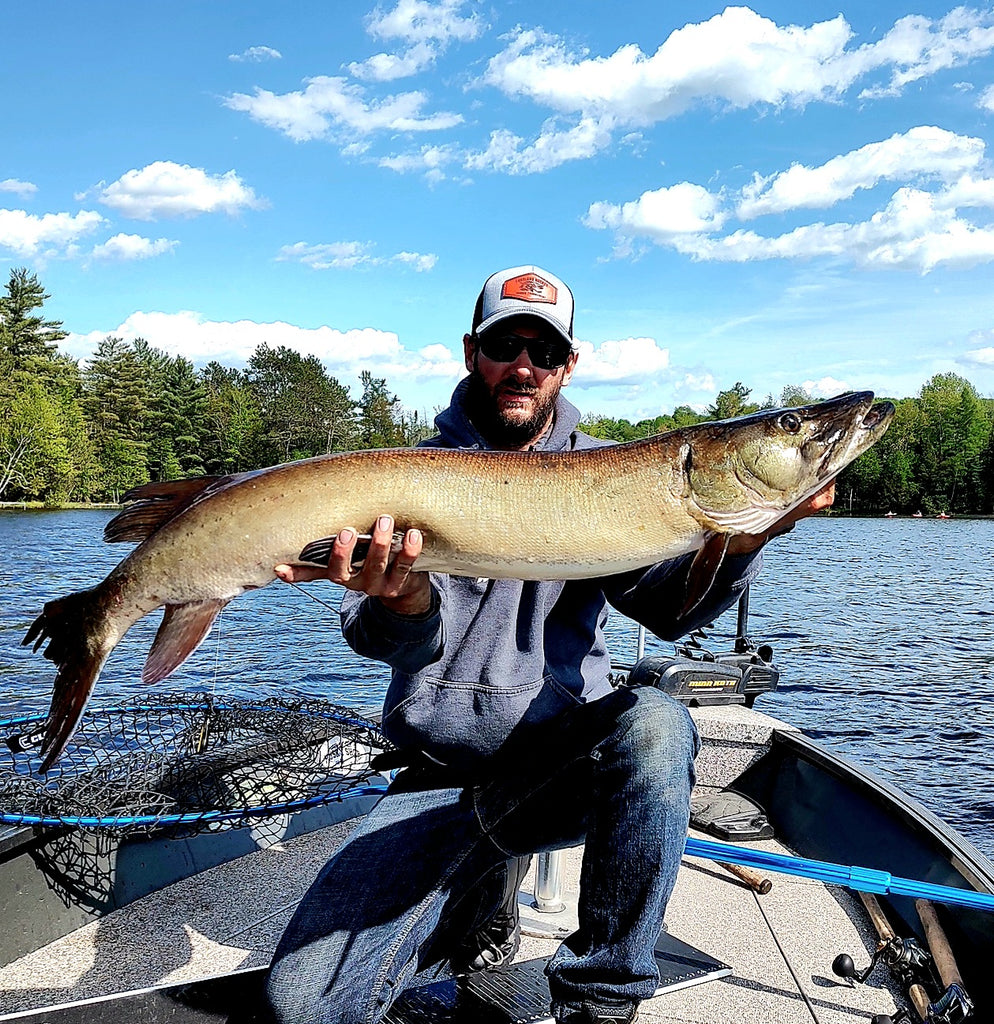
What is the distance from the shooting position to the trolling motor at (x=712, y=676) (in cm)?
529

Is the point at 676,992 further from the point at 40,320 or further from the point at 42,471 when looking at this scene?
the point at 40,320

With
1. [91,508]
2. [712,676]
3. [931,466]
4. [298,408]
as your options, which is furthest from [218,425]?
[712,676]

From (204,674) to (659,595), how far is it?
1134 centimetres

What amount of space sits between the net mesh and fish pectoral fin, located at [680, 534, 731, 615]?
1.81 m

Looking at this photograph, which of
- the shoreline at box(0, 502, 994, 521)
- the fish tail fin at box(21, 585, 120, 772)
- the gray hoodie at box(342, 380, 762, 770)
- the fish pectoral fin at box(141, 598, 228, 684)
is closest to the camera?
the fish tail fin at box(21, 585, 120, 772)

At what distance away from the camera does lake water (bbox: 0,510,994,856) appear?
11.2 metres

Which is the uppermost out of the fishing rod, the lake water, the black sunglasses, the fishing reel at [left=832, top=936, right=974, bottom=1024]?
the black sunglasses

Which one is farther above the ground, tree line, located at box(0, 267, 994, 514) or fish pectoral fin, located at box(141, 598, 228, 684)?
tree line, located at box(0, 267, 994, 514)

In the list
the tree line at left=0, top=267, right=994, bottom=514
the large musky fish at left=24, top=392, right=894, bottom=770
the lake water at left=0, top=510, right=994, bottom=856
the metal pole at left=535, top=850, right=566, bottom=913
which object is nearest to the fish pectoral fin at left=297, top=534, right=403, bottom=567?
the large musky fish at left=24, top=392, right=894, bottom=770

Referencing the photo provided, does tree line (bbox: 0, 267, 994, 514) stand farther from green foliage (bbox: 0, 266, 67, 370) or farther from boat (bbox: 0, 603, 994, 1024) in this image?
boat (bbox: 0, 603, 994, 1024)

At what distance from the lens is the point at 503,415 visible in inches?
140

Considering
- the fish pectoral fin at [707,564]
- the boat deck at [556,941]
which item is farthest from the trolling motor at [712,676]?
the fish pectoral fin at [707,564]

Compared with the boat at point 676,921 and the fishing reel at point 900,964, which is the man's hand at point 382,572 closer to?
the boat at point 676,921

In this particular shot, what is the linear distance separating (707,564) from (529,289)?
4.81ft
